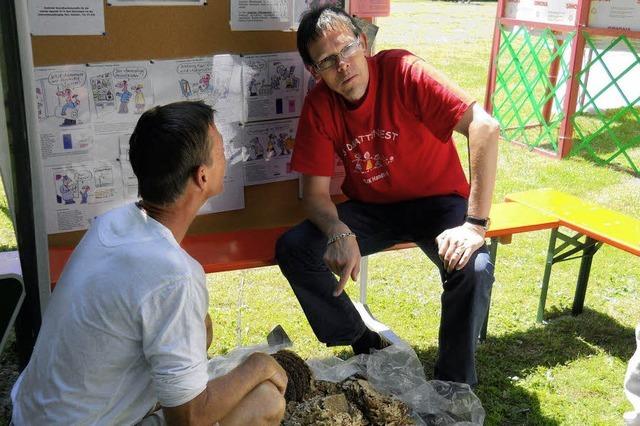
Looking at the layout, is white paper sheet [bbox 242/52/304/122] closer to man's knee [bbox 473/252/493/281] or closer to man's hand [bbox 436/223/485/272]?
man's hand [bbox 436/223/485/272]

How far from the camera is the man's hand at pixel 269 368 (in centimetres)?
208

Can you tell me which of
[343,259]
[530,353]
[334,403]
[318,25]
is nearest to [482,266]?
[343,259]

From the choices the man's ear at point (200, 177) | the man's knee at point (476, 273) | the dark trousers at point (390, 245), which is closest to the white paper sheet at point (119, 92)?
the dark trousers at point (390, 245)

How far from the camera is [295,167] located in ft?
10.1

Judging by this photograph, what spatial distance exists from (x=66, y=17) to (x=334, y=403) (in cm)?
184

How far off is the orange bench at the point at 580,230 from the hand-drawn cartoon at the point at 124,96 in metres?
2.11

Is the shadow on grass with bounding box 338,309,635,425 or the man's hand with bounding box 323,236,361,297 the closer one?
the man's hand with bounding box 323,236,361,297

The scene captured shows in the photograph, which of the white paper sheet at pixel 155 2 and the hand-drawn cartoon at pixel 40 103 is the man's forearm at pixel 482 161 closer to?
the white paper sheet at pixel 155 2

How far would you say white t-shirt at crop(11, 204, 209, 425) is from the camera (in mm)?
1713

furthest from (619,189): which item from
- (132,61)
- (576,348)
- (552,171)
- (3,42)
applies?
(3,42)

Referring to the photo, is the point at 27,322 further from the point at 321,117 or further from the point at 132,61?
the point at 321,117

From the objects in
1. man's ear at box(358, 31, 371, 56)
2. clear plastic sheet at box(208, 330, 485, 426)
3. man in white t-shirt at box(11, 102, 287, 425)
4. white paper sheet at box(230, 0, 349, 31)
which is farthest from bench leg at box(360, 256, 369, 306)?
man in white t-shirt at box(11, 102, 287, 425)

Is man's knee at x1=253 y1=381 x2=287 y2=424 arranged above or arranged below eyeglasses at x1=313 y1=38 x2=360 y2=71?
below

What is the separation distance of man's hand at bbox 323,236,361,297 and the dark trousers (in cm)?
19
